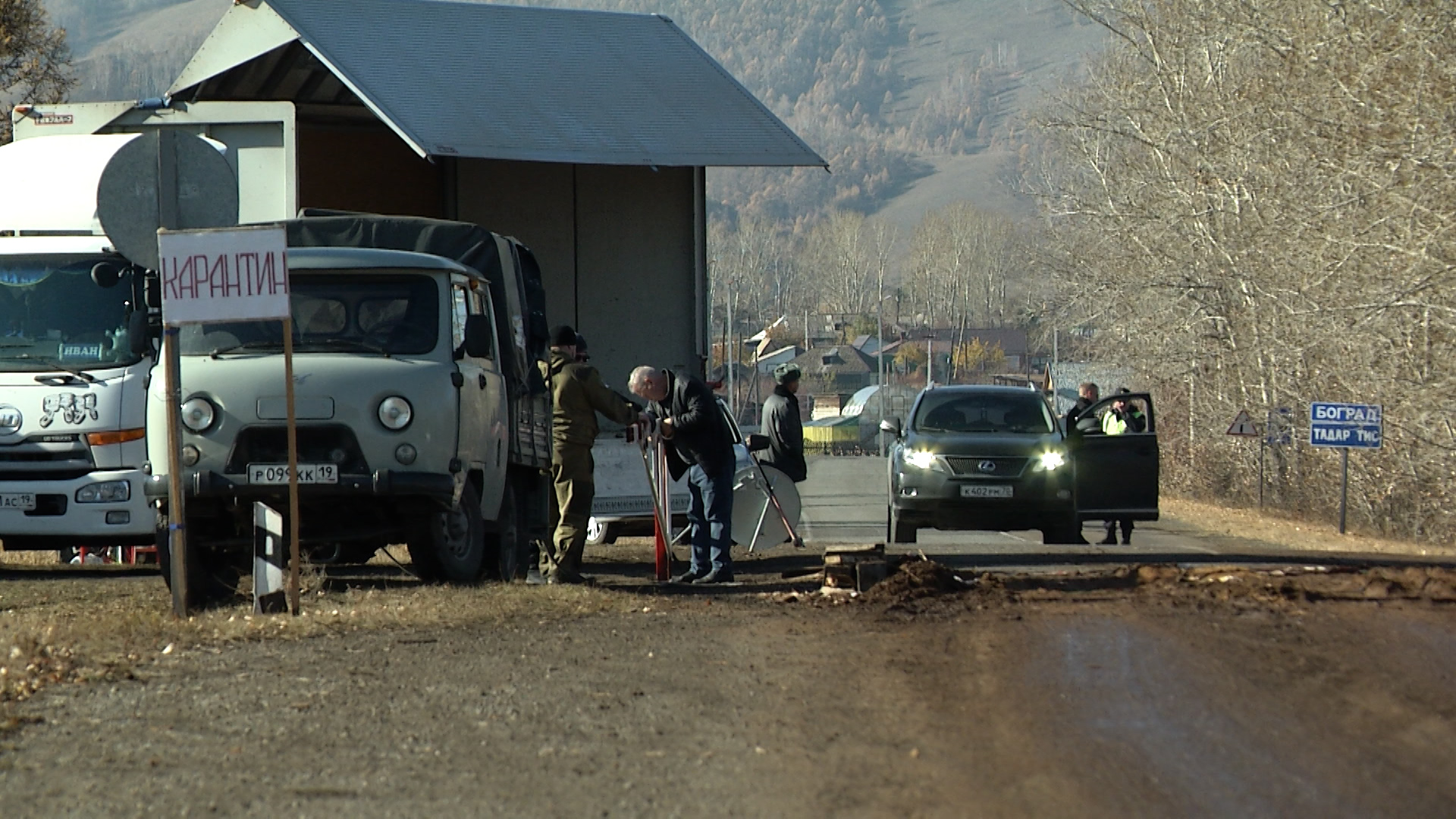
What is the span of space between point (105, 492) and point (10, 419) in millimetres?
886

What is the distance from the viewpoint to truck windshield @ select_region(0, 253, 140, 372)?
12.9 meters

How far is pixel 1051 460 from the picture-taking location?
1736cm

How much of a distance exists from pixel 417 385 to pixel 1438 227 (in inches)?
624

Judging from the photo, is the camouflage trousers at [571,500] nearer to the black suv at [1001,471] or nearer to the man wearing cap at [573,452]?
the man wearing cap at [573,452]

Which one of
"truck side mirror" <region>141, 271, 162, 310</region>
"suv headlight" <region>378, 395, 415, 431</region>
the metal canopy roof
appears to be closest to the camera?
"suv headlight" <region>378, 395, 415, 431</region>

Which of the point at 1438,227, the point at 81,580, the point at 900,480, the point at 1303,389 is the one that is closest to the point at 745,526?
the point at 900,480

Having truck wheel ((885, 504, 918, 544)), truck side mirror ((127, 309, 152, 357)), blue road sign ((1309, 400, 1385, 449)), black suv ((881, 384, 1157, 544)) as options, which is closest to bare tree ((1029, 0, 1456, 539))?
blue road sign ((1309, 400, 1385, 449))

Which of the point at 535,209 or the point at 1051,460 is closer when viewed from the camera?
the point at 535,209

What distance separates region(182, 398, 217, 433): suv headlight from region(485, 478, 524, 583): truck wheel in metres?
2.29

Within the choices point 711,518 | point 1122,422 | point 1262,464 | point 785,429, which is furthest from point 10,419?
point 1262,464

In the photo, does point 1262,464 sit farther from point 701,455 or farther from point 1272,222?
point 701,455

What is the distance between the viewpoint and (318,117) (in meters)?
16.2

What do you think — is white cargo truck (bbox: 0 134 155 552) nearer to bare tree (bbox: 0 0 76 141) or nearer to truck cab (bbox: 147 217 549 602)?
truck cab (bbox: 147 217 549 602)

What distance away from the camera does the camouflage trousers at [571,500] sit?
38.4ft
